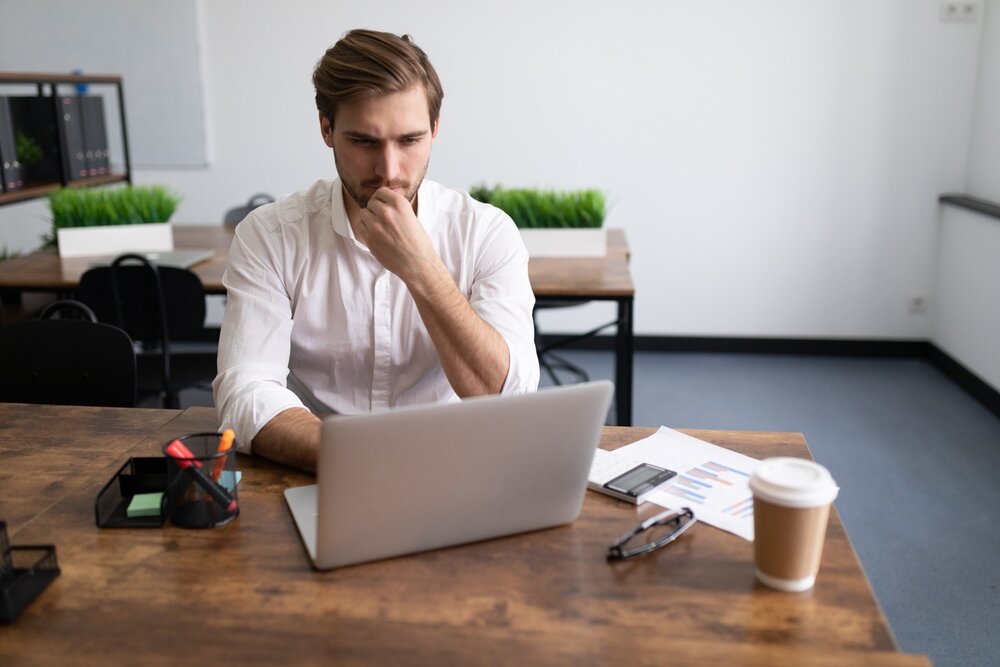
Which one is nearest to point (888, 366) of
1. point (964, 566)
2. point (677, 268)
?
point (677, 268)

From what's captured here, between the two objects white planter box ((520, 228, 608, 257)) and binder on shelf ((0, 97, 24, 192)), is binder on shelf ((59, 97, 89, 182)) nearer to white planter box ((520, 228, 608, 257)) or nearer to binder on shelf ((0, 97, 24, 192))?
binder on shelf ((0, 97, 24, 192))

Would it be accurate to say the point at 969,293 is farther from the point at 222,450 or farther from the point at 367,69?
the point at 222,450

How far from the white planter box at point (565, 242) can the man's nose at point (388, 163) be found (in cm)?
173

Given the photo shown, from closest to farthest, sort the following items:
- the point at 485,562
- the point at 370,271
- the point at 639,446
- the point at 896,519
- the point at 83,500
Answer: the point at 485,562
the point at 83,500
the point at 639,446
the point at 370,271
the point at 896,519

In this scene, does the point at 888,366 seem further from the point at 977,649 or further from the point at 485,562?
the point at 485,562

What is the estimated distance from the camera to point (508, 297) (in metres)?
1.71

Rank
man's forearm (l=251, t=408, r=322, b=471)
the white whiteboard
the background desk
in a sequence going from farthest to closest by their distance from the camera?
1. the white whiteboard
2. the background desk
3. man's forearm (l=251, t=408, r=322, b=471)

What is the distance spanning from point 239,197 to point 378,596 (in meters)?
4.16

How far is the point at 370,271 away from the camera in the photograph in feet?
5.68

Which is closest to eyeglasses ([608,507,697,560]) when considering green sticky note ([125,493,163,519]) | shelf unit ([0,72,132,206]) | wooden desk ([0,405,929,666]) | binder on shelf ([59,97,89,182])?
wooden desk ([0,405,929,666])

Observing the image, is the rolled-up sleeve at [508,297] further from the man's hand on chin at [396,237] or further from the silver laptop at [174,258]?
the silver laptop at [174,258]

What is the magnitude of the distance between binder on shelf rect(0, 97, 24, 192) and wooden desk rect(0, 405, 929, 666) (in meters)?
2.51

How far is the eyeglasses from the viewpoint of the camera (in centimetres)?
112

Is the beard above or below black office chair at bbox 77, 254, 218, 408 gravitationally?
above
